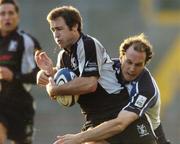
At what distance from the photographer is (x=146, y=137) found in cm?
888

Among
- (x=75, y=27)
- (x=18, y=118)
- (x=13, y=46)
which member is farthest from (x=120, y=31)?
(x=75, y=27)

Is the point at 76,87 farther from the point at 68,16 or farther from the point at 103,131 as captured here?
the point at 68,16

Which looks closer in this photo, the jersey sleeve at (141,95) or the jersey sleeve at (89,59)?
the jersey sleeve at (89,59)

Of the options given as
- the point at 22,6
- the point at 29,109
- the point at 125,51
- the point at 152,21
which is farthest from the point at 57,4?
the point at 125,51

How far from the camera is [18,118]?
10875mm

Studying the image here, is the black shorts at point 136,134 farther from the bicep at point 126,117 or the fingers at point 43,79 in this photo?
the fingers at point 43,79

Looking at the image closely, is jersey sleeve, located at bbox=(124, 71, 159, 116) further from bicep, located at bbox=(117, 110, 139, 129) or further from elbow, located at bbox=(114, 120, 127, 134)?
elbow, located at bbox=(114, 120, 127, 134)

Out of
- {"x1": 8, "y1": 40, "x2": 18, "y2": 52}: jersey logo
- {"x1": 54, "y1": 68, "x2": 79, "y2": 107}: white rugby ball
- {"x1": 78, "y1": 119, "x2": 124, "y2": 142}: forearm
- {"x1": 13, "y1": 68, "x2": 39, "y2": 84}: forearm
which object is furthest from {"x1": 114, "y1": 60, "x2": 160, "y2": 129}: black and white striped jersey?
{"x1": 8, "y1": 40, "x2": 18, "y2": 52}: jersey logo

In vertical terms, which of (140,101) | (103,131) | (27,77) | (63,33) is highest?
(63,33)

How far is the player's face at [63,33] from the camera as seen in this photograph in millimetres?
8461

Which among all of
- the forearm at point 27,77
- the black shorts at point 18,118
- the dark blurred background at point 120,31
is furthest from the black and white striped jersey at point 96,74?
the dark blurred background at point 120,31

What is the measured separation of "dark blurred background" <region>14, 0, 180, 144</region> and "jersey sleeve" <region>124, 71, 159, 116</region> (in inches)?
413

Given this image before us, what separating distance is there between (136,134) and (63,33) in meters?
1.30

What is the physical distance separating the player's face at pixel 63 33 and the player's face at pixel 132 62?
0.56 metres
